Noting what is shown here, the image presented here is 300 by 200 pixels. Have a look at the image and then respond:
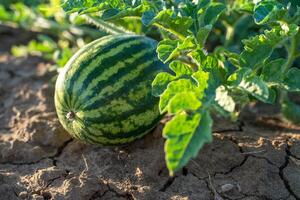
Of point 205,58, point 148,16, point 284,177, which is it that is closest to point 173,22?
point 148,16

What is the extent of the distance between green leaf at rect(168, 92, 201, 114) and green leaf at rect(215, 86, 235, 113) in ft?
0.68

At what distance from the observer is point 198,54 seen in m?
2.92

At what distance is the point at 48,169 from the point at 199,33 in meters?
1.18

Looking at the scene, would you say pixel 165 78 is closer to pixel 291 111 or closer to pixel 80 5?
pixel 80 5

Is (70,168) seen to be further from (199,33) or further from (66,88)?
(199,33)

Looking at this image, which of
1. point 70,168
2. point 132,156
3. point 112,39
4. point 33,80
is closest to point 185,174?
point 132,156

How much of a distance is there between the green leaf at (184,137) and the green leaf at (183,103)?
0.04 m

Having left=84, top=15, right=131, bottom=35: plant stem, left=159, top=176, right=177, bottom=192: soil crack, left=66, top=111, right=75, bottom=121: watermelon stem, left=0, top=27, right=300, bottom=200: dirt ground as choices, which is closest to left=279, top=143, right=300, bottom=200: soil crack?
left=0, top=27, right=300, bottom=200: dirt ground

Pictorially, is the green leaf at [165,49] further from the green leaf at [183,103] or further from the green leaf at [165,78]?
the green leaf at [183,103]

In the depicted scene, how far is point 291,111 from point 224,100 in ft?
4.18

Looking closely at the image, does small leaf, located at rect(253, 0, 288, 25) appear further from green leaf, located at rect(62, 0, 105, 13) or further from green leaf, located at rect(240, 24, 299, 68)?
green leaf, located at rect(62, 0, 105, 13)

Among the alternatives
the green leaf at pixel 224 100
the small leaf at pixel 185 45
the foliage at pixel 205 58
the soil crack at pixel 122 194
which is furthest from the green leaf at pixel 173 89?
the soil crack at pixel 122 194

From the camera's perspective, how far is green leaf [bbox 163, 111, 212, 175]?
7.21 ft

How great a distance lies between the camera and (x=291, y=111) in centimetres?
375
